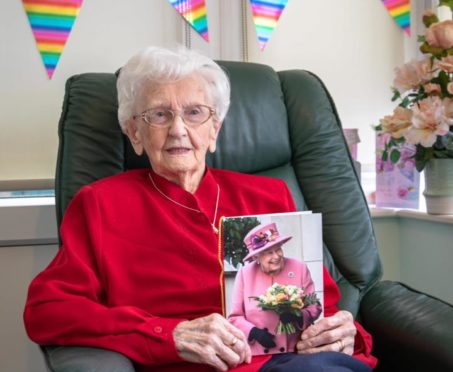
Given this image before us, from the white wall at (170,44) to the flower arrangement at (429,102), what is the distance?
44cm

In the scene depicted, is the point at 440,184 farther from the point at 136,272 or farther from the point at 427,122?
the point at 136,272

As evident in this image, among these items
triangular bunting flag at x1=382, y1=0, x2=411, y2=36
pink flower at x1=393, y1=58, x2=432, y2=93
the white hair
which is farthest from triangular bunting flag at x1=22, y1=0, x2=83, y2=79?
triangular bunting flag at x1=382, y1=0, x2=411, y2=36

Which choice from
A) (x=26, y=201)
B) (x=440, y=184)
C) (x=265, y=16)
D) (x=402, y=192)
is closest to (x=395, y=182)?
(x=402, y=192)

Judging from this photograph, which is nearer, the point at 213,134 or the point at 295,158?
the point at 213,134

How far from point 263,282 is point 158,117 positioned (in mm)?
484

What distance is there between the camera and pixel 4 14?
5.74 feet

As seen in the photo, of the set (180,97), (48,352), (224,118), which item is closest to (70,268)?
(48,352)

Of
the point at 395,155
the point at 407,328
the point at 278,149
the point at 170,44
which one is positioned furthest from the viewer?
the point at 170,44

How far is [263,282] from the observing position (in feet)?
3.27

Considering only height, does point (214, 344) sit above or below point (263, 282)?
below

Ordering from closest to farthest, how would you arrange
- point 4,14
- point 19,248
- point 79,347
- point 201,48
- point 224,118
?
point 79,347 < point 224,118 < point 19,248 < point 4,14 < point 201,48

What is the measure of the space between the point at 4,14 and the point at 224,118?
0.85 meters

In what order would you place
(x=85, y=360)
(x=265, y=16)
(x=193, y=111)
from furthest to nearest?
1. (x=265, y=16)
2. (x=193, y=111)
3. (x=85, y=360)

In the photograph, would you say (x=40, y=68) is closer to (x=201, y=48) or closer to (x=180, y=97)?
(x=201, y=48)
